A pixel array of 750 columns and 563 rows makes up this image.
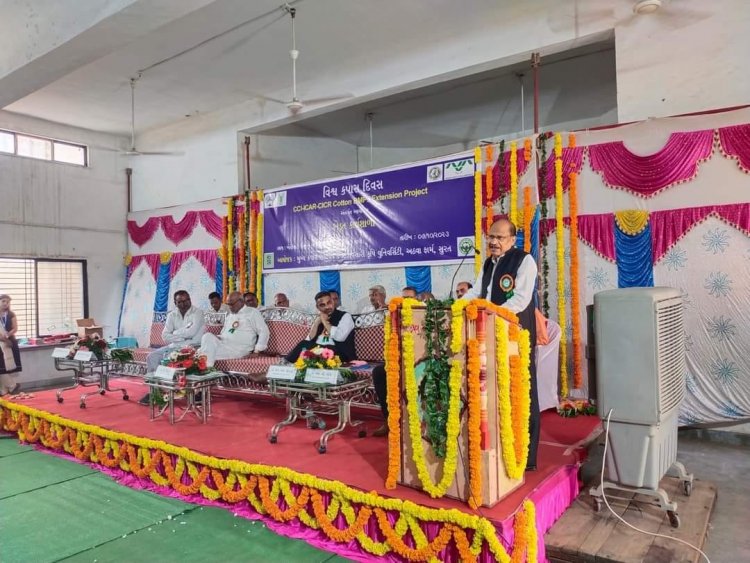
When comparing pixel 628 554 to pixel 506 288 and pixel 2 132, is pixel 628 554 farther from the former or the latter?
pixel 2 132

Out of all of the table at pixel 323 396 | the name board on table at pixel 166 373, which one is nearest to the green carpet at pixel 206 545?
the table at pixel 323 396

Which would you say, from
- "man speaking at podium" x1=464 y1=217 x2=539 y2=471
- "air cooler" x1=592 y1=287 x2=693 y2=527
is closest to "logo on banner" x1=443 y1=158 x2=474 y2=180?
"man speaking at podium" x1=464 y1=217 x2=539 y2=471

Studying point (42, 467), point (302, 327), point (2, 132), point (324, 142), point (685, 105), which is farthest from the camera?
point (324, 142)

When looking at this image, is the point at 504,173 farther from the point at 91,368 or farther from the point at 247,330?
the point at 91,368

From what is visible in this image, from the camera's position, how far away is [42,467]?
4.59m

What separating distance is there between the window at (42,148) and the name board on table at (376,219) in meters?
4.07

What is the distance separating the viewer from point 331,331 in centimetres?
A: 523

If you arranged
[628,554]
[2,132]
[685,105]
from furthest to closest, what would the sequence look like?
[2,132] → [685,105] → [628,554]

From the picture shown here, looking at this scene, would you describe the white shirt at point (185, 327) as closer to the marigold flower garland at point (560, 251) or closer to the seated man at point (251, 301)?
the seated man at point (251, 301)

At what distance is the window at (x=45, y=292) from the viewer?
834cm

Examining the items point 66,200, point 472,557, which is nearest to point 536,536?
point 472,557

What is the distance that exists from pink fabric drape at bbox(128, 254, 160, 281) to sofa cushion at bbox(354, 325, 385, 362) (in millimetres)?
5250

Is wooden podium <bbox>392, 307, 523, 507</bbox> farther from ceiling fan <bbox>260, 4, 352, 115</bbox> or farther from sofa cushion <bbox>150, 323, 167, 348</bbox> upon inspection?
sofa cushion <bbox>150, 323, 167, 348</bbox>

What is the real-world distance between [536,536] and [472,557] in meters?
0.33
